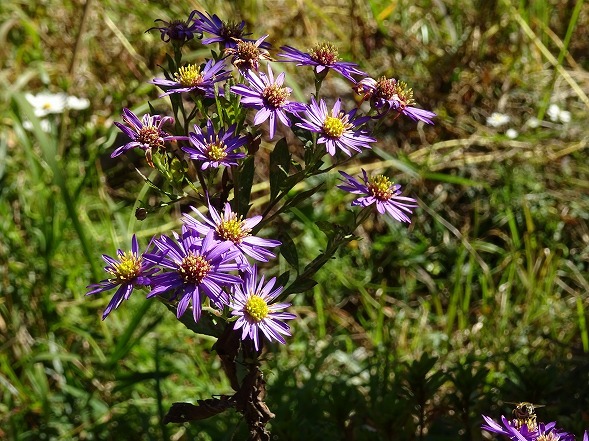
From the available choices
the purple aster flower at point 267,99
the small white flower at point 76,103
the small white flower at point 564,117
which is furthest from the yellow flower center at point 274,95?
the small white flower at point 564,117

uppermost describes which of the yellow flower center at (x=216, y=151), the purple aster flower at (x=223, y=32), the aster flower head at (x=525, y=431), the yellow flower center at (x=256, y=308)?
the purple aster flower at (x=223, y=32)

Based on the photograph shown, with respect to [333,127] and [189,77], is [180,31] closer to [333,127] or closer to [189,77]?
[189,77]

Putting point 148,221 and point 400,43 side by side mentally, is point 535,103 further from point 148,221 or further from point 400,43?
point 148,221

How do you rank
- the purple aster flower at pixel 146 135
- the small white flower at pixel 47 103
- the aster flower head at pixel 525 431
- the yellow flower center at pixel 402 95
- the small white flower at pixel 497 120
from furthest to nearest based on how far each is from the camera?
the small white flower at pixel 497 120
the small white flower at pixel 47 103
the yellow flower center at pixel 402 95
the purple aster flower at pixel 146 135
the aster flower head at pixel 525 431

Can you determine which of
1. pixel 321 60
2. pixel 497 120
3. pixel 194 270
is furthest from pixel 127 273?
pixel 497 120

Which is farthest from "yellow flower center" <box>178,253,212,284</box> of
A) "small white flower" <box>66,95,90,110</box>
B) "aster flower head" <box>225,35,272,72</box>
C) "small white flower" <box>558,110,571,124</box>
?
"small white flower" <box>558,110,571,124</box>

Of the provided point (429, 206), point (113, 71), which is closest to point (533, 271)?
point (429, 206)

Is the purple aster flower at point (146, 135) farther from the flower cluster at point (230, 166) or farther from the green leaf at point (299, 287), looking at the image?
the green leaf at point (299, 287)
